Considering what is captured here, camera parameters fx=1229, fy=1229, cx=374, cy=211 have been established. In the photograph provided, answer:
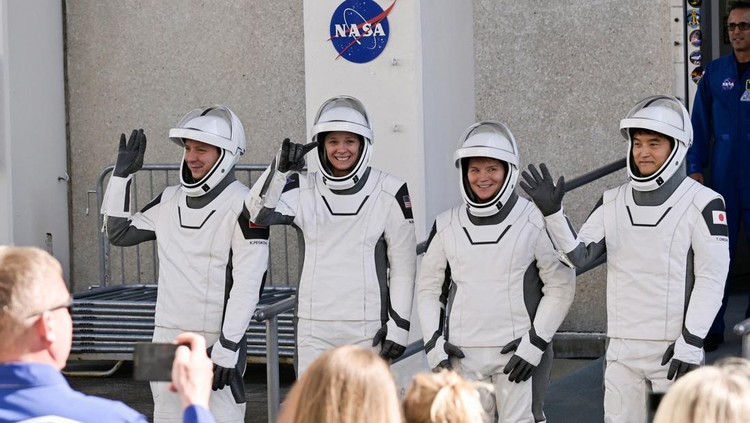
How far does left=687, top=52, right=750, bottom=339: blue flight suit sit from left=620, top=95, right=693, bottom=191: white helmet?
1.46 meters

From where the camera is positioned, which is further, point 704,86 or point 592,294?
A: point 592,294

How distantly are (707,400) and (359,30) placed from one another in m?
4.79

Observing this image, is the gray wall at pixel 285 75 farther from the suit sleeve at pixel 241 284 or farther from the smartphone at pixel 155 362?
the smartphone at pixel 155 362

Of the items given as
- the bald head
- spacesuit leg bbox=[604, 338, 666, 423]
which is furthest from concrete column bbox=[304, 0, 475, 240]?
the bald head

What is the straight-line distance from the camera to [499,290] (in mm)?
5223

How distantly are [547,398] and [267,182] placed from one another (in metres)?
2.10

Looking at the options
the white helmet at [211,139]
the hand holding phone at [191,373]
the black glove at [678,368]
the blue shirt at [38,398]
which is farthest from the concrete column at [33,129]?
the hand holding phone at [191,373]

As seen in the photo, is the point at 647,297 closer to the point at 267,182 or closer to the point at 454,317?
the point at 454,317

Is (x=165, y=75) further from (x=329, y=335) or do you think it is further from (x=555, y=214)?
(x=555, y=214)

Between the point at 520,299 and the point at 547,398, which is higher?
the point at 520,299

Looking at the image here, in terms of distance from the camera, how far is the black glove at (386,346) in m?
5.34

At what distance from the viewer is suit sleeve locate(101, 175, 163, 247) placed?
555 centimetres

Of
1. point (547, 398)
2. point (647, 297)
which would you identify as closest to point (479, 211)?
point (647, 297)

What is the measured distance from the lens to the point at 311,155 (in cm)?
670
